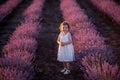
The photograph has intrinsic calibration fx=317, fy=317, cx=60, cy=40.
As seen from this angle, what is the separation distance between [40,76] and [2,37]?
4.28 m

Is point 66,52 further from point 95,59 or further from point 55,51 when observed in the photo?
point 55,51

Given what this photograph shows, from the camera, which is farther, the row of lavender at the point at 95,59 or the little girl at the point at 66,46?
the little girl at the point at 66,46

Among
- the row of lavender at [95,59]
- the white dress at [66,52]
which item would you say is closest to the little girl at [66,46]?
the white dress at [66,52]

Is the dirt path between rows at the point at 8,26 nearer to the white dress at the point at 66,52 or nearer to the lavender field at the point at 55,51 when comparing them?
the lavender field at the point at 55,51

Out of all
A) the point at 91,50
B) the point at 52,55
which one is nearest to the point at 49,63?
the point at 52,55

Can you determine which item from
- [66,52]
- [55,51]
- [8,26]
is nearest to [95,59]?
[66,52]

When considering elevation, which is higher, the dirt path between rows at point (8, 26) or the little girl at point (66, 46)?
the dirt path between rows at point (8, 26)

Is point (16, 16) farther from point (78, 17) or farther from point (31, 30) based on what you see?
point (31, 30)

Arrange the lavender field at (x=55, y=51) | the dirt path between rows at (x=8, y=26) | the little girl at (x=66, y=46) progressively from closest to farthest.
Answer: the lavender field at (x=55, y=51) < the little girl at (x=66, y=46) < the dirt path between rows at (x=8, y=26)

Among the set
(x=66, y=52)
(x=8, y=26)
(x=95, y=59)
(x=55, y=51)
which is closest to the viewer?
(x=95, y=59)

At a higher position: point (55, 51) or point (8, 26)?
point (8, 26)

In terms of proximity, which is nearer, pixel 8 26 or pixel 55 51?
pixel 55 51

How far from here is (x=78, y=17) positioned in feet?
36.7

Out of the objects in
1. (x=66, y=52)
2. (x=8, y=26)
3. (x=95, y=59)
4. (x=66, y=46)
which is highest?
(x=8, y=26)
